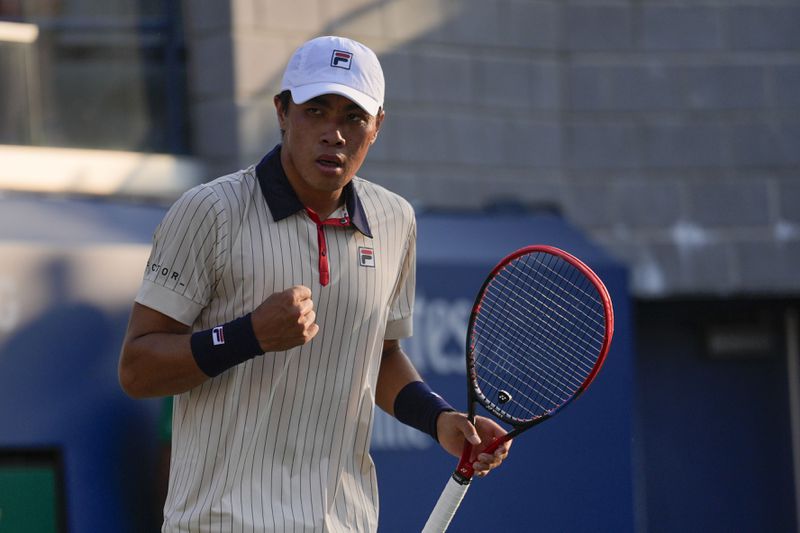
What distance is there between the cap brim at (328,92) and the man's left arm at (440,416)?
0.66 metres

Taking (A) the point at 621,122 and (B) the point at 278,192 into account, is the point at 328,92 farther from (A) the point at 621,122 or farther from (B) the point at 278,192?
(A) the point at 621,122

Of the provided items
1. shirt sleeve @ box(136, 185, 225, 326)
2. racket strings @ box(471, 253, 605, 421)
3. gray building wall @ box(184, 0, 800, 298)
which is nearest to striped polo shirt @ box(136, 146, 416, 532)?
shirt sleeve @ box(136, 185, 225, 326)

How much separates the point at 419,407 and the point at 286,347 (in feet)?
2.07

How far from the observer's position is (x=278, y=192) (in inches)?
121

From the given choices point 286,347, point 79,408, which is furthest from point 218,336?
point 79,408

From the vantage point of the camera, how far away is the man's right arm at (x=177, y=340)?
276cm

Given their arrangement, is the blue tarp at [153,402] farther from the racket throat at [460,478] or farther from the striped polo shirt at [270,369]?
the racket throat at [460,478]

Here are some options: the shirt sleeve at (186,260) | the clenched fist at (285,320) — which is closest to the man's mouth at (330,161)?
the shirt sleeve at (186,260)

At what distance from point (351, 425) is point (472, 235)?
351 centimetres

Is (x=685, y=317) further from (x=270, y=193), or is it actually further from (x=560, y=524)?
(x=270, y=193)

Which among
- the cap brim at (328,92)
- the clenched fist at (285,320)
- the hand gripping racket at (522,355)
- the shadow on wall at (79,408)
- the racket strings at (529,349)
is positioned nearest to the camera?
the clenched fist at (285,320)

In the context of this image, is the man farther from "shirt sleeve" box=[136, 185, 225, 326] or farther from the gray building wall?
the gray building wall

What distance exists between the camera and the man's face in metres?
3.03

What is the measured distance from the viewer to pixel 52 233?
5227 mm
